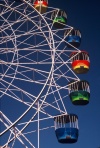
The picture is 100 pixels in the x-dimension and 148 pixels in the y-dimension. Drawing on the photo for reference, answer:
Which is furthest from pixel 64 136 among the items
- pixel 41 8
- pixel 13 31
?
pixel 41 8

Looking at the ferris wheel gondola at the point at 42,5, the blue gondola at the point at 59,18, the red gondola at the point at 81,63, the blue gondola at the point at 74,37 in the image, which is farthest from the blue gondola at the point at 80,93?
the ferris wheel gondola at the point at 42,5

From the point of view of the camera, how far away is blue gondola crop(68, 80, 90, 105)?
11.1 m

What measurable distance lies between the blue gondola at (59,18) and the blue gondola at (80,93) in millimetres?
2919

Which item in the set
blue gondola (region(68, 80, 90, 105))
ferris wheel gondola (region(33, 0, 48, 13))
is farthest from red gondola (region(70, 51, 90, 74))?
ferris wheel gondola (region(33, 0, 48, 13))

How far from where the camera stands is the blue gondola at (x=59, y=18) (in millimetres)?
13453

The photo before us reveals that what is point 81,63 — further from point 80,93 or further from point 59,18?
point 59,18

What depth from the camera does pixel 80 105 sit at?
445 inches

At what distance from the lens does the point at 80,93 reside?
1124 cm

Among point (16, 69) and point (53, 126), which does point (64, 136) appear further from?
point (16, 69)

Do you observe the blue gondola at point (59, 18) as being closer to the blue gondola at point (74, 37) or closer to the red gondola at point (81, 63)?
the blue gondola at point (74, 37)

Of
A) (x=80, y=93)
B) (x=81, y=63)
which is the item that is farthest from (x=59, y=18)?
(x=80, y=93)

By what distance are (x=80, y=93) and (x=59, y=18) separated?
382 cm

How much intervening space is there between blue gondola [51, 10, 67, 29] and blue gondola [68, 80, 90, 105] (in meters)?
2.92

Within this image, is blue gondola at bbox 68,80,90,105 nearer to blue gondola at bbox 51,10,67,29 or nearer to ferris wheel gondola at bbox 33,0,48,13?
blue gondola at bbox 51,10,67,29
